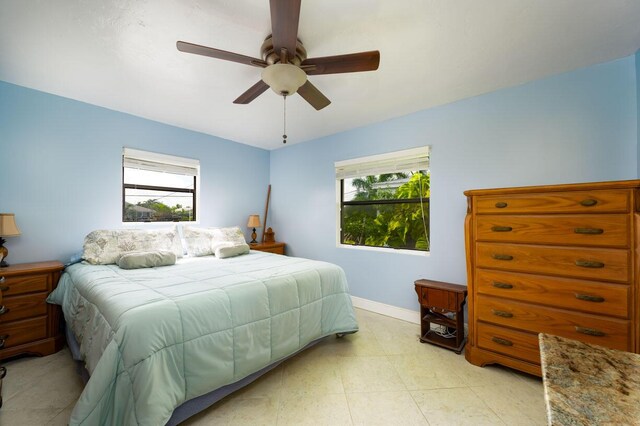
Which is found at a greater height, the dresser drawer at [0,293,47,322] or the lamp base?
the lamp base

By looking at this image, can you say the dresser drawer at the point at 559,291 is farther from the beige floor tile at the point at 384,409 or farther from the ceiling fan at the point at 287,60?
the ceiling fan at the point at 287,60

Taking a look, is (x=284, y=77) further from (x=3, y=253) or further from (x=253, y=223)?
(x=3, y=253)

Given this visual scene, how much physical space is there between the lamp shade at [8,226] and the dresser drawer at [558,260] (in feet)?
13.1

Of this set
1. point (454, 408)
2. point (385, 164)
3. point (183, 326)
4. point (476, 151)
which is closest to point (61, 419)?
point (183, 326)

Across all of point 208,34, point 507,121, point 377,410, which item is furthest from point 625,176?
point 208,34

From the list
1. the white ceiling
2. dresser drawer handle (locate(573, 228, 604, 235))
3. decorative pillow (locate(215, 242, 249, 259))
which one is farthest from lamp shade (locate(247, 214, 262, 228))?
dresser drawer handle (locate(573, 228, 604, 235))

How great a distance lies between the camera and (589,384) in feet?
1.77

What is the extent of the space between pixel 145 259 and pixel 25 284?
2.94 feet

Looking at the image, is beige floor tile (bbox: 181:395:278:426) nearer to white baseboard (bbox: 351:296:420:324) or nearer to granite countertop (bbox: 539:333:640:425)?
granite countertop (bbox: 539:333:640:425)

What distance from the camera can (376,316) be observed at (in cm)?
306

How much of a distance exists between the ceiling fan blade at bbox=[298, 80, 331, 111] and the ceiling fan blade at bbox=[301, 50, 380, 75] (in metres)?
0.18

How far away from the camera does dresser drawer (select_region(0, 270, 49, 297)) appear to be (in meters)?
2.02

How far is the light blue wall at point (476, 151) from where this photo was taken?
77.1 inches

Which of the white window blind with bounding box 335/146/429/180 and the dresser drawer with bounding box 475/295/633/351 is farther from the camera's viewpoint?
the white window blind with bounding box 335/146/429/180
